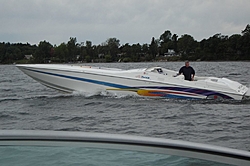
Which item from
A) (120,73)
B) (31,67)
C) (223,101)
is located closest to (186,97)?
(223,101)

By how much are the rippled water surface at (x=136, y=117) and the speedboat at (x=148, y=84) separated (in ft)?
0.88

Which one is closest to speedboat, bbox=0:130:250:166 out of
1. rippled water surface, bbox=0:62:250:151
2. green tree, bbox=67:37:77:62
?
rippled water surface, bbox=0:62:250:151

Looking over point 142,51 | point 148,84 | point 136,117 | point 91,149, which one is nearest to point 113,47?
point 142,51

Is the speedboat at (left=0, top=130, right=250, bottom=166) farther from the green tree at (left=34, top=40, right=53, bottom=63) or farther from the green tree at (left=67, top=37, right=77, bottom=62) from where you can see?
the green tree at (left=67, top=37, right=77, bottom=62)

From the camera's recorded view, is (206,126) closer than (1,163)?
No

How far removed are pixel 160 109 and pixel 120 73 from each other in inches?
96.7

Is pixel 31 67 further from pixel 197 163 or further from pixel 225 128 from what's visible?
pixel 197 163

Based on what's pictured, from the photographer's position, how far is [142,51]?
14062 cm

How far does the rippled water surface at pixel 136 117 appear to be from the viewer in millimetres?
8187

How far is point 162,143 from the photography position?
159 centimetres

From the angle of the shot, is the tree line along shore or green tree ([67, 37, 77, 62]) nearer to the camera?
the tree line along shore

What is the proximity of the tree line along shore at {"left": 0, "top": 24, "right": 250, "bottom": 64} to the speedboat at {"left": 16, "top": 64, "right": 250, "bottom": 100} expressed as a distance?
3782 inches

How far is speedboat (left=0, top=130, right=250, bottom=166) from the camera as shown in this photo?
1.58 meters

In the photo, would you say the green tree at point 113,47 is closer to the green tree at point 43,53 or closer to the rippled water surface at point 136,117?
the green tree at point 43,53
